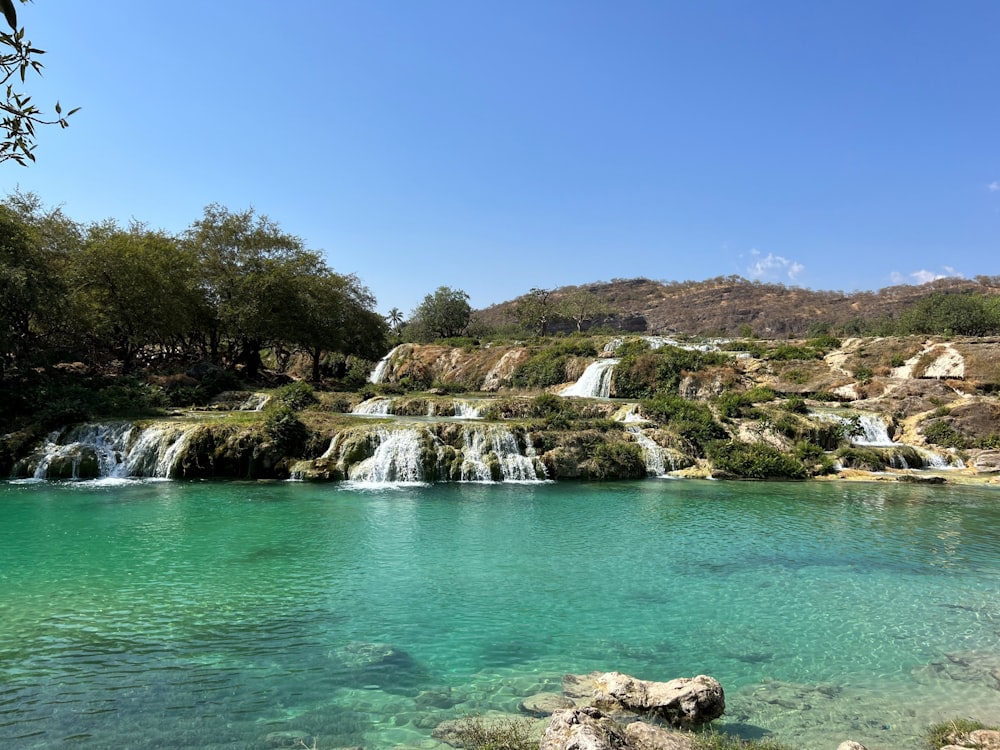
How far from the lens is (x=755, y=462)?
22531 millimetres

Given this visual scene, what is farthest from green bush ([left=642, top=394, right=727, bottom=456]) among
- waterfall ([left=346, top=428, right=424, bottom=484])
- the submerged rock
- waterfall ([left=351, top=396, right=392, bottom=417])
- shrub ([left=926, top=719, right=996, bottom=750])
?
the submerged rock

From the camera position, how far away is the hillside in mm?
93800

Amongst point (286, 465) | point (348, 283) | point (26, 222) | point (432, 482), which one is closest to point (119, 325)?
point (26, 222)

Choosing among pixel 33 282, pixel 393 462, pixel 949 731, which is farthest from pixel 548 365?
pixel 949 731

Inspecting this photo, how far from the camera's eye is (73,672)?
6559 millimetres

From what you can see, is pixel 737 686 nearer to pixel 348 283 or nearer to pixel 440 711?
pixel 440 711

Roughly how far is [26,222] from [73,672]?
3568cm

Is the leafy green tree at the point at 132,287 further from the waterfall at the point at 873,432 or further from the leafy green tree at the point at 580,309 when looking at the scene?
the leafy green tree at the point at 580,309

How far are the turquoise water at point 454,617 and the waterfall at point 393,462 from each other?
4909 millimetres

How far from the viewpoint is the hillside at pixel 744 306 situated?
93800 mm

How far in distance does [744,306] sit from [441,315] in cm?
6639

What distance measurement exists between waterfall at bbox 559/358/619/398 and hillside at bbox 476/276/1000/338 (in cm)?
4869

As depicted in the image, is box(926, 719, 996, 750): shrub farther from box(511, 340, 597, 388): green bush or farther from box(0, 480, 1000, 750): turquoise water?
box(511, 340, 597, 388): green bush

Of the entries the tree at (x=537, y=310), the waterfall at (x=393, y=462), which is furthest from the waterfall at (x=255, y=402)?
the tree at (x=537, y=310)
